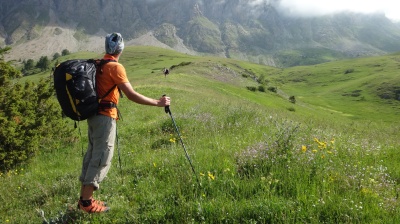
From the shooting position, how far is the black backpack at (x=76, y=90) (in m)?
5.71

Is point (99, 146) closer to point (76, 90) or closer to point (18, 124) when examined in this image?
point (76, 90)

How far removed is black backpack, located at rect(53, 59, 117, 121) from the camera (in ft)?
18.7

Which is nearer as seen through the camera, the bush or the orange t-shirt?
the orange t-shirt

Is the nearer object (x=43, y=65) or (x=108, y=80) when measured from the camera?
(x=108, y=80)

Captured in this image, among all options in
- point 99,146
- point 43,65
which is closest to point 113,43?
point 99,146

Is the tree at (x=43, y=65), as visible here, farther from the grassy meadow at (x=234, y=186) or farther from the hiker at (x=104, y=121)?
the hiker at (x=104, y=121)

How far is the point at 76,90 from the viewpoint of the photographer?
5.69 meters

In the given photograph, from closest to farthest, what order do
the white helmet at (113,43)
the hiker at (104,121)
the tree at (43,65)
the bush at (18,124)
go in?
the hiker at (104,121) → the white helmet at (113,43) → the bush at (18,124) → the tree at (43,65)

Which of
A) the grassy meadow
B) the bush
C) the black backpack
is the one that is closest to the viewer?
the grassy meadow

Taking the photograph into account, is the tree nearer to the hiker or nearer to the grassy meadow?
the grassy meadow

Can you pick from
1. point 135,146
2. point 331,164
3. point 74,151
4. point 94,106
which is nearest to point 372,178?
point 331,164

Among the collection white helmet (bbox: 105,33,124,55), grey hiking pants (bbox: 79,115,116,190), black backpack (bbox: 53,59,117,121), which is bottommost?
grey hiking pants (bbox: 79,115,116,190)

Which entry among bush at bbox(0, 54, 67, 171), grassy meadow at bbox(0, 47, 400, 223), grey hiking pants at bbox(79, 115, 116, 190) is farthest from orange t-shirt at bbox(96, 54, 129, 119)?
bush at bbox(0, 54, 67, 171)

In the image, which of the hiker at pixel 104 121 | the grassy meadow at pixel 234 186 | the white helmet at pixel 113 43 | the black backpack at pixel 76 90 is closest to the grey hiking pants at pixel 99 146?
the hiker at pixel 104 121
